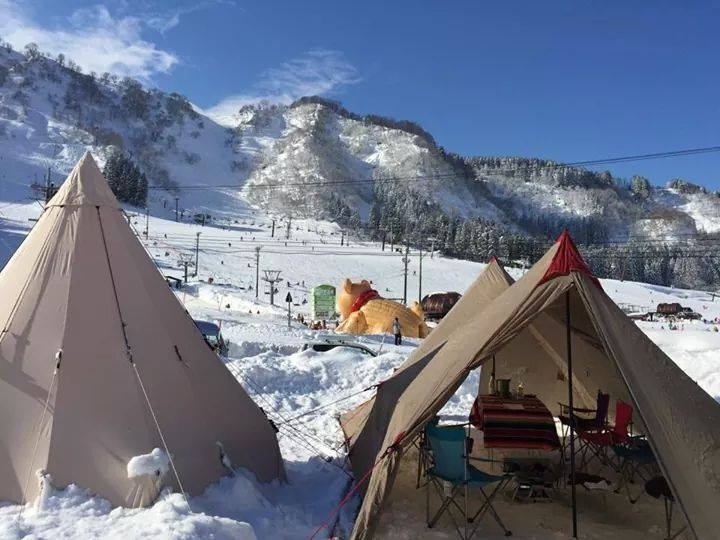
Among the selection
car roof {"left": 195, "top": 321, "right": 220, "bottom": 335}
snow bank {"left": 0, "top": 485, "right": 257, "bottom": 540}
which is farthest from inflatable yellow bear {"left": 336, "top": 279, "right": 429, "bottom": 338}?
snow bank {"left": 0, "top": 485, "right": 257, "bottom": 540}

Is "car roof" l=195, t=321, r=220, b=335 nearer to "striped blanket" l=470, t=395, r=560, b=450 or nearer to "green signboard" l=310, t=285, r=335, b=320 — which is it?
"striped blanket" l=470, t=395, r=560, b=450

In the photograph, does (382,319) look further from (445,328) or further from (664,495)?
(664,495)

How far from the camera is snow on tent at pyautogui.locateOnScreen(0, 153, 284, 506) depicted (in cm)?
537

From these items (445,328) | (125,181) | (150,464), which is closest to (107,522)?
(150,464)

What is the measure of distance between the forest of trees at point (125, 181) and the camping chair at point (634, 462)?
11016 cm

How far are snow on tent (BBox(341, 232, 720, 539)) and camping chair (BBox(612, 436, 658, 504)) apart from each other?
1527mm

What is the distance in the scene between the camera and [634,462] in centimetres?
757

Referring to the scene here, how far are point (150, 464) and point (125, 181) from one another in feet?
389

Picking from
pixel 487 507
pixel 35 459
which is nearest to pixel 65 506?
pixel 35 459

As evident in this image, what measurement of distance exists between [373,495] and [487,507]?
4.81 ft

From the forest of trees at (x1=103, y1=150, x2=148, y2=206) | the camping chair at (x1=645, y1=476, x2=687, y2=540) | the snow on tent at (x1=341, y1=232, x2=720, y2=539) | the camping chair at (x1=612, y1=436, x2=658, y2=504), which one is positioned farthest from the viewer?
the forest of trees at (x1=103, y1=150, x2=148, y2=206)

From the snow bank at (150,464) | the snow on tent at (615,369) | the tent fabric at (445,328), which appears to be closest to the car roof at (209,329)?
the tent fabric at (445,328)

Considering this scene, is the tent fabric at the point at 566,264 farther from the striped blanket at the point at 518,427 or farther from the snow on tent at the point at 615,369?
the striped blanket at the point at 518,427

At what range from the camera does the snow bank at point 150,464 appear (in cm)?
531
